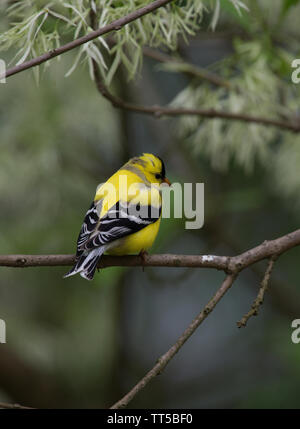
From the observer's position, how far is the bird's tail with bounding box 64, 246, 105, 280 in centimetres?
257

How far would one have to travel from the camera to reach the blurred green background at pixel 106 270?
4.28 m

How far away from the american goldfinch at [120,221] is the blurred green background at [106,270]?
7.3 inches

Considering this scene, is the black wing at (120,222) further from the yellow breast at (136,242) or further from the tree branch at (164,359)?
the tree branch at (164,359)

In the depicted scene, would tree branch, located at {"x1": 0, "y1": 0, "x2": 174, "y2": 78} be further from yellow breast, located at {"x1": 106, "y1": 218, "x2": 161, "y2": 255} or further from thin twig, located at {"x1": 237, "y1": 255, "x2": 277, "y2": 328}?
yellow breast, located at {"x1": 106, "y1": 218, "x2": 161, "y2": 255}

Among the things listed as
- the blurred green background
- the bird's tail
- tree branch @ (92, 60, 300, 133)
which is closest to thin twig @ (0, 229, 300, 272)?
the bird's tail

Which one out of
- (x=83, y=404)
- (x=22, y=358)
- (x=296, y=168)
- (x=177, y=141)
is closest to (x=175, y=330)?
(x=83, y=404)

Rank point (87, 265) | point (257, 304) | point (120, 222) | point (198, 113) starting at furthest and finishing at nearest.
A: point (198, 113), point (120, 222), point (87, 265), point (257, 304)

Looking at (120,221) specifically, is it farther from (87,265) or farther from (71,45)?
(71,45)

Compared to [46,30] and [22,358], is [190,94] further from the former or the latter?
[22,358]

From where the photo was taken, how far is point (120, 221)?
299cm

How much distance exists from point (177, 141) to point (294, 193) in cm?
87

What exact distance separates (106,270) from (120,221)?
436 mm

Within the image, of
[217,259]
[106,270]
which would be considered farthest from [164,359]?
[106,270]

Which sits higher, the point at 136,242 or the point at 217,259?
the point at 136,242
